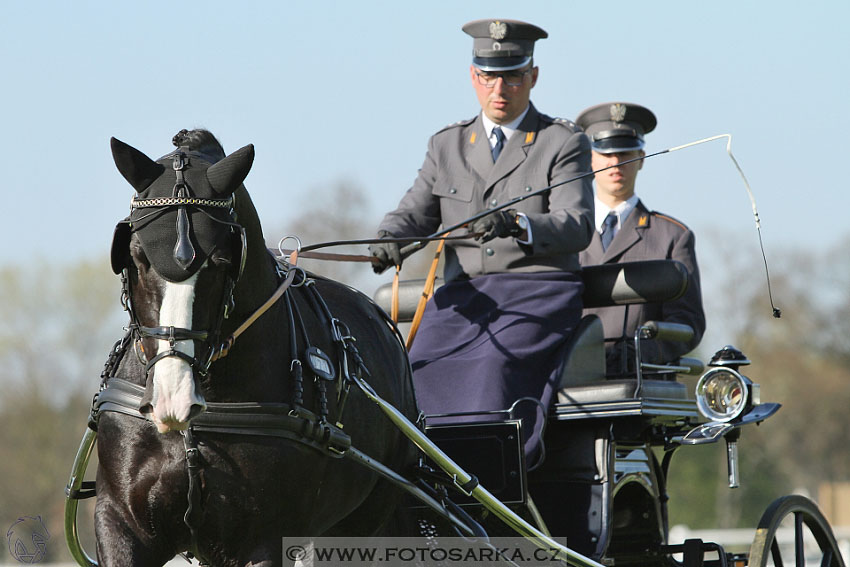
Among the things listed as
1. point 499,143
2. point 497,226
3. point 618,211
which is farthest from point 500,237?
point 618,211

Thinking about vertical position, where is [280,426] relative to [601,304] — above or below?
below

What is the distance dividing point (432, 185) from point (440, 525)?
1.81 metres

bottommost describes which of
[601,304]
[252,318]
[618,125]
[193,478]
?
[193,478]

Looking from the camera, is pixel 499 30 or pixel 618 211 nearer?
pixel 499 30

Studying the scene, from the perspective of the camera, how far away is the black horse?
319cm

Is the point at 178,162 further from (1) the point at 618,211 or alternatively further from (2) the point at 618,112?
(2) the point at 618,112

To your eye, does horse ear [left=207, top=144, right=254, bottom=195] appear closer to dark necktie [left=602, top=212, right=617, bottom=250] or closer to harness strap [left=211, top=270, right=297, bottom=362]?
harness strap [left=211, top=270, right=297, bottom=362]

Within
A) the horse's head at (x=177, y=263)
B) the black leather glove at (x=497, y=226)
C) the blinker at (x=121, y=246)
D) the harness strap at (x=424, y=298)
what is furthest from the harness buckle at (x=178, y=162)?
the harness strap at (x=424, y=298)

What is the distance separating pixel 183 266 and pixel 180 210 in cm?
19

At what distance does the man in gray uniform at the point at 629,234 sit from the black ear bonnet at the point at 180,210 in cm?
290

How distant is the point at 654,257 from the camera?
6.87 metres

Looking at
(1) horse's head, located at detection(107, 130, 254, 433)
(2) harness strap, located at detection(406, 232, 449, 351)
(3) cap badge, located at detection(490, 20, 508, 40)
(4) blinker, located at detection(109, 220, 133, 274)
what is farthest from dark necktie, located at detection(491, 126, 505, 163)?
(4) blinker, located at detection(109, 220, 133, 274)

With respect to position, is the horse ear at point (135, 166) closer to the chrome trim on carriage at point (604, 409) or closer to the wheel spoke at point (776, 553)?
the chrome trim on carriage at point (604, 409)

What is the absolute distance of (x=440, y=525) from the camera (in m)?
4.71
